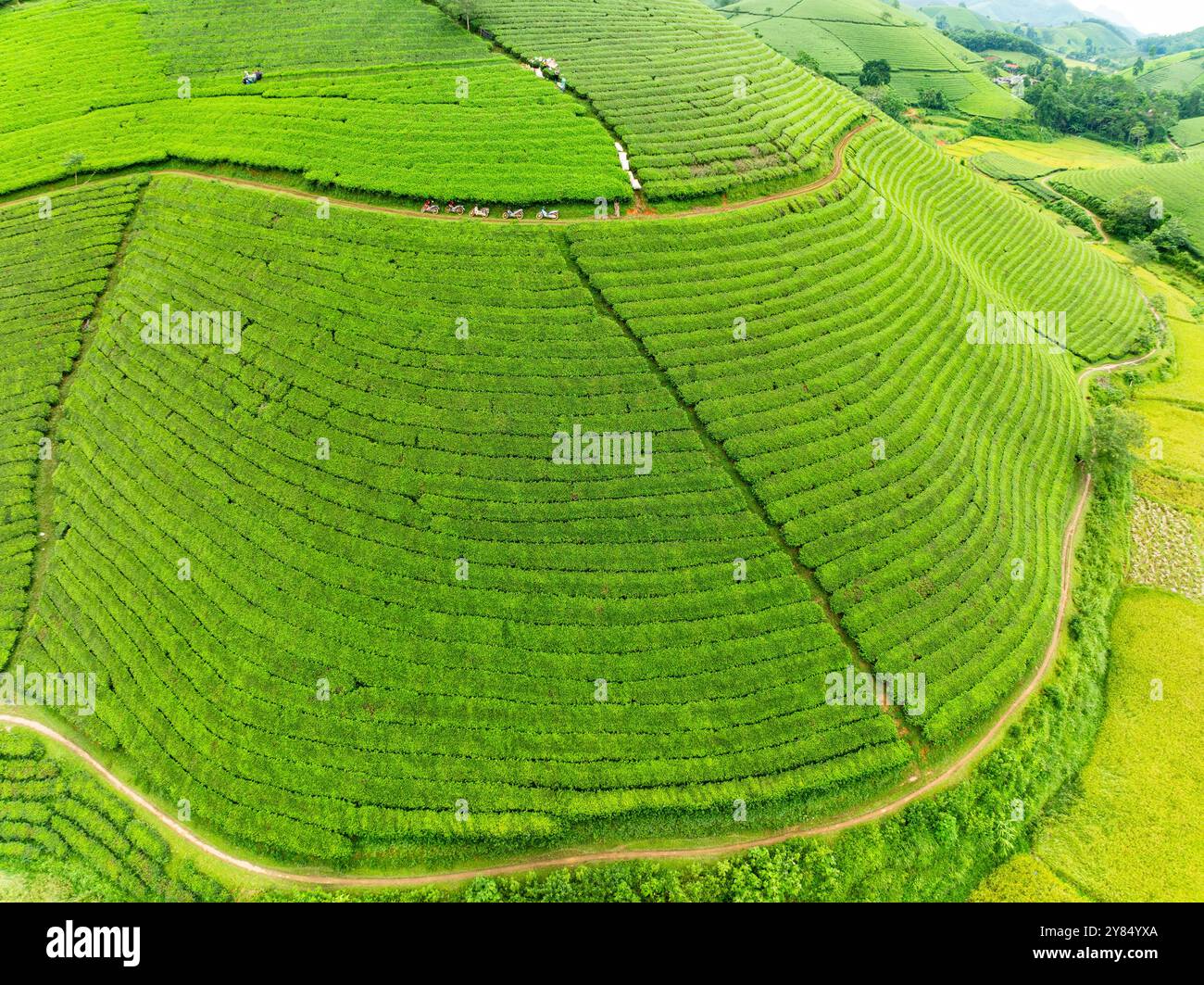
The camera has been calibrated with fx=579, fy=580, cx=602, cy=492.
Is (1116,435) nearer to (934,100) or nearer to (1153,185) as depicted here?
(1153,185)

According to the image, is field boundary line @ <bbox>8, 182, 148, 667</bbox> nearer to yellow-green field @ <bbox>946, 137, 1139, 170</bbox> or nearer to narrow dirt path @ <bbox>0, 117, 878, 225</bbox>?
narrow dirt path @ <bbox>0, 117, 878, 225</bbox>

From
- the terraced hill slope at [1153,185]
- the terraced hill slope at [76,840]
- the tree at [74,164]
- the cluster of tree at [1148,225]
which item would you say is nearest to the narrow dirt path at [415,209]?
the tree at [74,164]

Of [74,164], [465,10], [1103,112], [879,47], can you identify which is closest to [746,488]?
[74,164]

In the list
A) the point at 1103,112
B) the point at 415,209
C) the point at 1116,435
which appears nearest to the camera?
the point at 1116,435

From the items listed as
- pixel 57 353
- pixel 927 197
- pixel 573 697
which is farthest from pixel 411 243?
pixel 927 197

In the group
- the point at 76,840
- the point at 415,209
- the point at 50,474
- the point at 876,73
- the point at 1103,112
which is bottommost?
the point at 76,840

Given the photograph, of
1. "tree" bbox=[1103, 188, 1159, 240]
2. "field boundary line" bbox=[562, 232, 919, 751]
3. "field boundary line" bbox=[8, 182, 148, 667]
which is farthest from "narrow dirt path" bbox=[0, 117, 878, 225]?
"tree" bbox=[1103, 188, 1159, 240]
